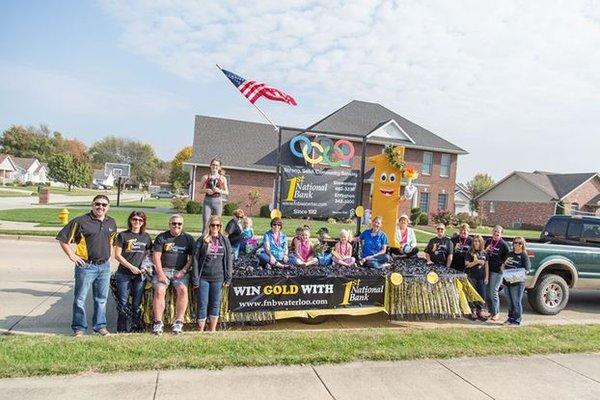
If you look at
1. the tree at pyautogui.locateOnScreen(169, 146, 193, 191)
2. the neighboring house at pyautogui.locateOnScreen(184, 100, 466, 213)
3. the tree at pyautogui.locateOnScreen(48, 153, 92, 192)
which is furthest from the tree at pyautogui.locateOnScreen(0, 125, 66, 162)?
the neighboring house at pyautogui.locateOnScreen(184, 100, 466, 213)

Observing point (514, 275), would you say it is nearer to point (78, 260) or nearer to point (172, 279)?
point (172, 279)

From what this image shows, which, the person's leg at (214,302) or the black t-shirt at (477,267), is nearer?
the person's leg at (214,302)

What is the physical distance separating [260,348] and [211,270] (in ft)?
4.50

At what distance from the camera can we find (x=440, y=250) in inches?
339

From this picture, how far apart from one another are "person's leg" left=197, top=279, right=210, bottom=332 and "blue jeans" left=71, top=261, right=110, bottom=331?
122cm

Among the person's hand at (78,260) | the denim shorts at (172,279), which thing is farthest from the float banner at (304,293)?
the person's hand at (78,260)

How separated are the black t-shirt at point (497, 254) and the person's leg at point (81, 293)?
625 centimetres

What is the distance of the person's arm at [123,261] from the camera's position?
Answer: 6.05 meters

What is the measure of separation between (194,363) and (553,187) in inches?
1925

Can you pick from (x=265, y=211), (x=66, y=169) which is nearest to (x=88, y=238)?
(x=265, y=211)

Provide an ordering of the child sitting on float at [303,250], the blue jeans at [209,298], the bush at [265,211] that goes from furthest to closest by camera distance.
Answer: the bush at [265,211]
the child sitting on float at [303,250]
the blue jeans at [209,298]

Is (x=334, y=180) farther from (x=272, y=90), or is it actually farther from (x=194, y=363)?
(x=194, y=363)

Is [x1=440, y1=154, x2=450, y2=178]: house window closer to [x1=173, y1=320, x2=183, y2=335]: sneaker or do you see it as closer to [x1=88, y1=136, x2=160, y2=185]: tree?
[x1=173, y1=320, x2=183, y2=335]: sneaker

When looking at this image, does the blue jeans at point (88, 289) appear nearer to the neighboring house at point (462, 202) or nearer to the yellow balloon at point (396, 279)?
the yellow balloon at point (396, 279)
